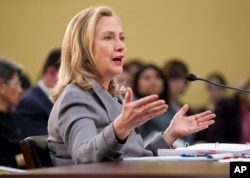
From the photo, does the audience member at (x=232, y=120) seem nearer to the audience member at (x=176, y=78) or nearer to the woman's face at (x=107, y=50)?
the audience member at (x=176, y=78)

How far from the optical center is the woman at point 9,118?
14.8 feet

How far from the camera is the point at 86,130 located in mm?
2635

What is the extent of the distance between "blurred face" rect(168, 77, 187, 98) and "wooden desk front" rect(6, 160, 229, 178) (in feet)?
13.2

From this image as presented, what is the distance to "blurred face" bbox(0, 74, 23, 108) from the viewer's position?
4922 millimetres

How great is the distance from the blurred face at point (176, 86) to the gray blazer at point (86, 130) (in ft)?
10.8

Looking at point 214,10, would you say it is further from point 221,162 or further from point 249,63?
point 221,162

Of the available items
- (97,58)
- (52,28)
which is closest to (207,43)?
(52,28)

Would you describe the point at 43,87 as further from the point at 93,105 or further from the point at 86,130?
the point at 86,130

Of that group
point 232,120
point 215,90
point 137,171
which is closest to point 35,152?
point 137,171

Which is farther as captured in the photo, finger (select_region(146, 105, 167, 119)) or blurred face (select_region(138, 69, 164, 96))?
blurred face (select_region(138, 69, 164, 96))

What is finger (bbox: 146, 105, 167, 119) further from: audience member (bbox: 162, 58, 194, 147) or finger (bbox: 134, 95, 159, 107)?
audience member (bbox: 162, 58, 194, 147)

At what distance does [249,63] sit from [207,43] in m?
0.50

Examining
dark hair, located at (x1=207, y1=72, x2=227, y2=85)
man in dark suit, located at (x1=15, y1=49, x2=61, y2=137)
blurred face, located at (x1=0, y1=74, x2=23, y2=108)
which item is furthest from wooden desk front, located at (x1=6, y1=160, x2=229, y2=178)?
dark hair, located at (x1=207, y1=72, x2=227, y2=85)

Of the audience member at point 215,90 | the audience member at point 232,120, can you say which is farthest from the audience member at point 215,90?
the audience member at point 232,120
